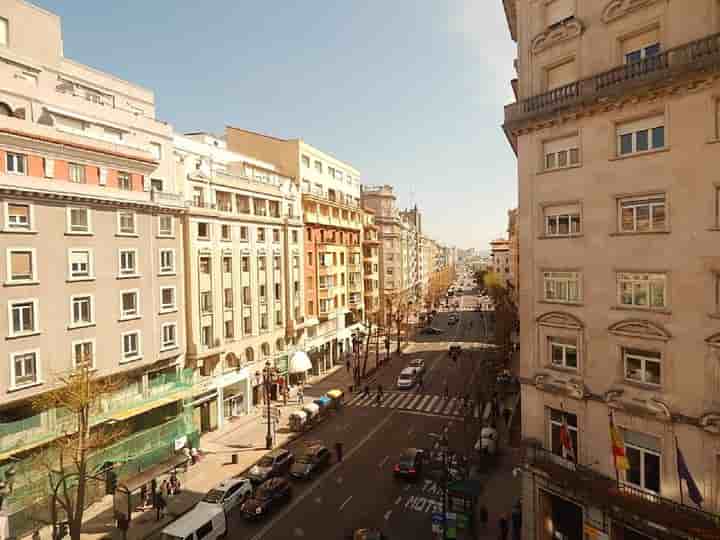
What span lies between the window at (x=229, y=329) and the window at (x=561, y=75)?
31.3 metres

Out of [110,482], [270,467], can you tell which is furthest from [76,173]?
[270,467]

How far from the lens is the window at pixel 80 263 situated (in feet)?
91.2

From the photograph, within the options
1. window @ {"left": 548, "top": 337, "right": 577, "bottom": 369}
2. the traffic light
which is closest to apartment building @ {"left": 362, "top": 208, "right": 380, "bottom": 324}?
the traffic light

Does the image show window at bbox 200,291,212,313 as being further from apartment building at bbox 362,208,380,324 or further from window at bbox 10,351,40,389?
apartment building at bbox 362,208,380,324

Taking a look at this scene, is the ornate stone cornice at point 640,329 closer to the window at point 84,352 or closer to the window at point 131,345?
the window at point 84,352

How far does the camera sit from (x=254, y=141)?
183ft

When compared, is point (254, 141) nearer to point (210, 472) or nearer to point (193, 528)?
point (210, 472)

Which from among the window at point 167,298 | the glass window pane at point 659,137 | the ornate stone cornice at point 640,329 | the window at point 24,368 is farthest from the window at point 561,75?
the window at point 24,368

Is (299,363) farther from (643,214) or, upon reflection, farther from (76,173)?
(643,214)

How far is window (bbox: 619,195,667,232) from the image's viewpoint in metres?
15.5

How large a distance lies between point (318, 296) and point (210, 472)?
28.0 metres

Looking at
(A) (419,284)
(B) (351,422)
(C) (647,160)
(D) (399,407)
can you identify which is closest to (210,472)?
(B) (351,422)

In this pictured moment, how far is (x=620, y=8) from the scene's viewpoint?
16344mm

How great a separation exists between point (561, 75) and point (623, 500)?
15.6 m
